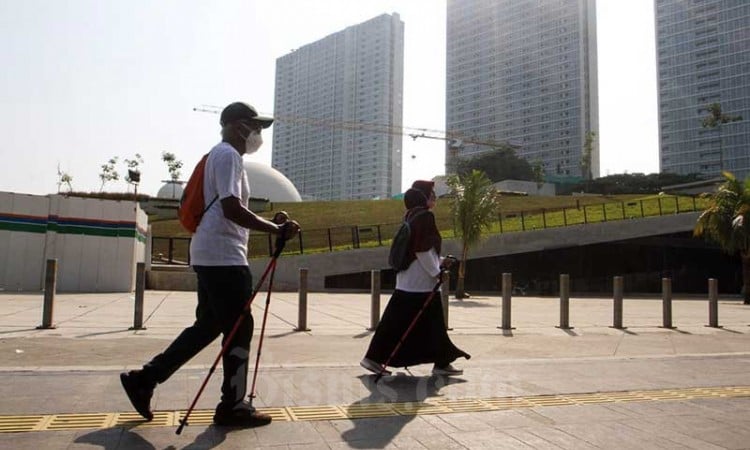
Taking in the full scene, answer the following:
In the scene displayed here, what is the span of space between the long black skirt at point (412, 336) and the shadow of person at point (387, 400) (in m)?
0.18

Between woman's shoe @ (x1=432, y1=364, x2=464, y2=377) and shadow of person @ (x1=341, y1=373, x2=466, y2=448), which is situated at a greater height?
woman's shoe @ (x1=432, y1=364, x2=464, y2=377)

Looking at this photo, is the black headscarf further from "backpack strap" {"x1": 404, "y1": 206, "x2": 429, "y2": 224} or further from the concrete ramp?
the concrete ramp

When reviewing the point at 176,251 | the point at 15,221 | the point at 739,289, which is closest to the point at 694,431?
the point at 15,221

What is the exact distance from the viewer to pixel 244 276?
3.71 meters

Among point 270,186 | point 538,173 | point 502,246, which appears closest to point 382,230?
point 502,246

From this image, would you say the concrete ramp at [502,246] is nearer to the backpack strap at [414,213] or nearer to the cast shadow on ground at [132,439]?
the backpack strap at [414,213]

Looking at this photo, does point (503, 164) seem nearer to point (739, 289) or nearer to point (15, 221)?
point (739, 289)

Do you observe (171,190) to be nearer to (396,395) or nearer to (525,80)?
(525,80)

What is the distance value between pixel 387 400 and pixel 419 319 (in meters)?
1.08

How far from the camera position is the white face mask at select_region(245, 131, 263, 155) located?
403 cm

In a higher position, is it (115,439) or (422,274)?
(422,274)

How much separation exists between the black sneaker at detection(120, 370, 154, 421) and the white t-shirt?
769mm

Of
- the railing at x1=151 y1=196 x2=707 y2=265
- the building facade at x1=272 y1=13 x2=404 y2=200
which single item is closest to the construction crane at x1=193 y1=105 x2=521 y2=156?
the building facade at x1=272 y1=13 x2=404 y2=200

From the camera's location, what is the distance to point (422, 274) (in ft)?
18.0
